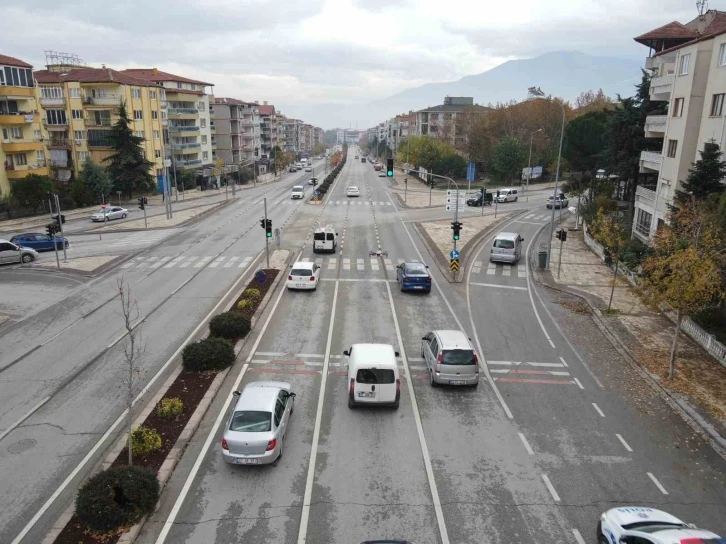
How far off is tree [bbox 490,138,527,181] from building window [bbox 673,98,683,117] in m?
54.0

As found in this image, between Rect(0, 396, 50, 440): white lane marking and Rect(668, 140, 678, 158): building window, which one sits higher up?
Rect(668, 140, 678, 158): building window

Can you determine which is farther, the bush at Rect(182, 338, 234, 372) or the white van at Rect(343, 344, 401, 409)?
the bush at Rect(182, 338, 234, 372)

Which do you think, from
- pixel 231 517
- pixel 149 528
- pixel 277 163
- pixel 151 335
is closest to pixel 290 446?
pixel 231 517

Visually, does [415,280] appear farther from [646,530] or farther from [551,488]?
[646,530]

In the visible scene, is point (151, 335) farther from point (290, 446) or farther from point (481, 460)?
point (481, 460)

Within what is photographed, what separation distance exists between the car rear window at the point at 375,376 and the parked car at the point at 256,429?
8.02 feet

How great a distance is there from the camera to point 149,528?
36.5ft

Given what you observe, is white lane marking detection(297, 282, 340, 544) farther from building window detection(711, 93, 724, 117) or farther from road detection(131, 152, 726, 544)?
building window detection(711, 93, 724, 117)

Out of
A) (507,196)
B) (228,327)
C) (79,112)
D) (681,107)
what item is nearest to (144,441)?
(228,327)

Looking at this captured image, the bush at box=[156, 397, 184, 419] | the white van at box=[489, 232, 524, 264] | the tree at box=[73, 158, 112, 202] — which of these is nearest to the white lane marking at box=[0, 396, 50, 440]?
the bush at box=[156, 397, 184, 419]

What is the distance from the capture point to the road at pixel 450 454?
11.4m

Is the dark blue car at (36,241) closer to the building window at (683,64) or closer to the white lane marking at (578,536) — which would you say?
the white lane marking at (578,536)

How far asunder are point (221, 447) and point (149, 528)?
2.86m

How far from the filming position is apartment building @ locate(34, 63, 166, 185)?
218ft
